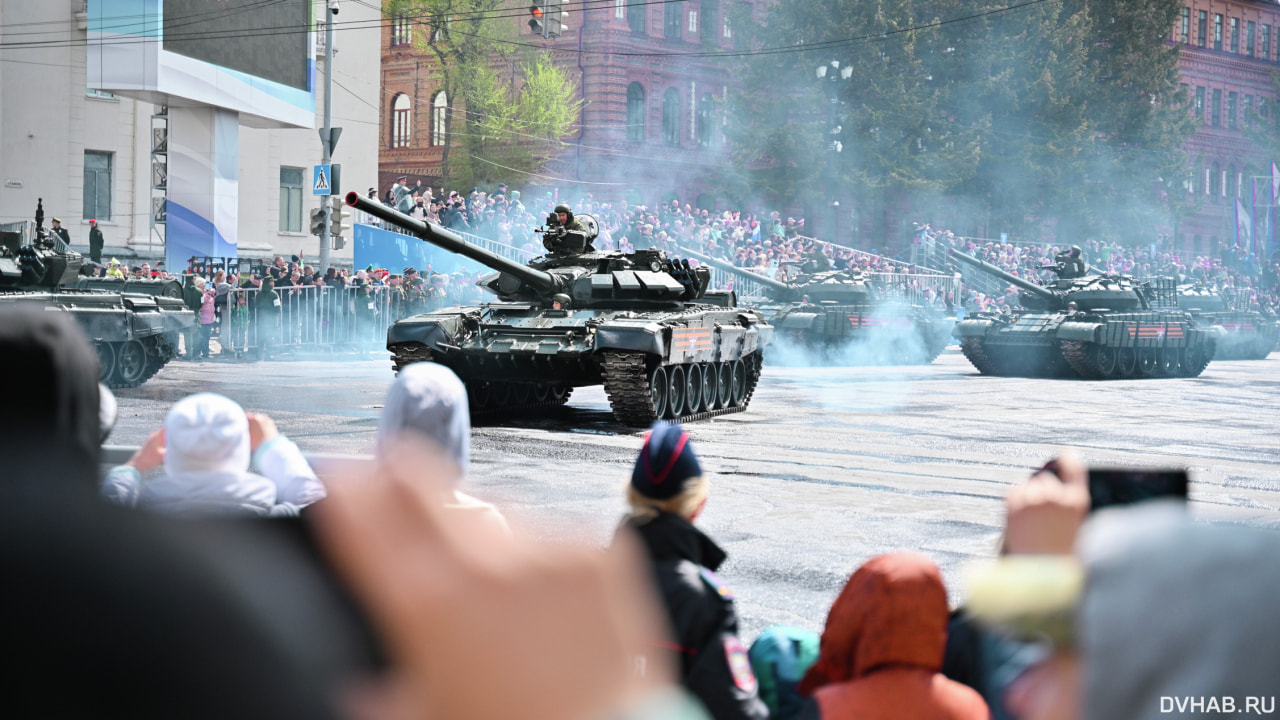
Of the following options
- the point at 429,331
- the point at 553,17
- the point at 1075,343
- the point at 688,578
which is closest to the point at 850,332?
the point at 1075,343

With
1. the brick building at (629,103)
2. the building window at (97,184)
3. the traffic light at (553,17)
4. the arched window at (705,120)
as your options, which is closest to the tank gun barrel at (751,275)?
the traffic light at (553,17)

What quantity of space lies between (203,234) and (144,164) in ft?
34.1

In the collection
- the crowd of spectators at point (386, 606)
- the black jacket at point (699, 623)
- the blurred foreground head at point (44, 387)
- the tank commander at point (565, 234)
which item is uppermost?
the tank commander at point (565, 234)

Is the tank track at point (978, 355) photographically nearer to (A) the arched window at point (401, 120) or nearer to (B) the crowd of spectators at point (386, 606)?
(B) the crowd of spectators at point (386, 606)

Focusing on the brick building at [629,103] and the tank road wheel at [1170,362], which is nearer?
the tank road wheel at [1170,362]

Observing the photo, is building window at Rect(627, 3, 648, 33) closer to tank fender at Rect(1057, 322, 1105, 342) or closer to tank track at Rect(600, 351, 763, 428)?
tank fender at Rect(1057, 322, 1105, 342)

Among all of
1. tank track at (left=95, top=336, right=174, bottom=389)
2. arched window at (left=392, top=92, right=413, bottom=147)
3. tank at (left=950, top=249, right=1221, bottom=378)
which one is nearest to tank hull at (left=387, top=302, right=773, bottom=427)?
tank track at (left=95, top=336, right=174, bottom=389)

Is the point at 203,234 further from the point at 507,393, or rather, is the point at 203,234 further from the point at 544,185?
the point at 544,185

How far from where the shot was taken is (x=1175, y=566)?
122 centimetres

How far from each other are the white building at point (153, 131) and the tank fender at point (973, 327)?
14585mm

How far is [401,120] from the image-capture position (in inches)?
2408

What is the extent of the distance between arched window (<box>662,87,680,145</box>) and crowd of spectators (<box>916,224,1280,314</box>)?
11944 millimetres

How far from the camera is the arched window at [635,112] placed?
57.4 m

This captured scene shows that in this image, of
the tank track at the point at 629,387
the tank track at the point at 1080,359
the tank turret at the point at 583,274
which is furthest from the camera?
the tank track at the point at 1080,359
